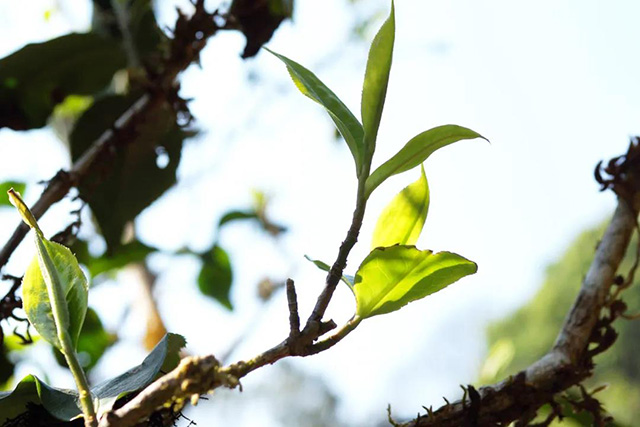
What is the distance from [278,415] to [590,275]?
3.12 metres

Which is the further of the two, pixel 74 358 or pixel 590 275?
pixel 590 275

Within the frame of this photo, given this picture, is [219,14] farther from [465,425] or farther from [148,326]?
[148,326]

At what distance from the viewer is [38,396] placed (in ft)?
1.15

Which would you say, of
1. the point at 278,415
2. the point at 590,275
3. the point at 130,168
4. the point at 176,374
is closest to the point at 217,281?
the point at 130,168

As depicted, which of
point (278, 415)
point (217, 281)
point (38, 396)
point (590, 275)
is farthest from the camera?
point (278, 415)

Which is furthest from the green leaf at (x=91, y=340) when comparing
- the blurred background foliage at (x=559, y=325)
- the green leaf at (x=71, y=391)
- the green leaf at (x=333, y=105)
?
the blurred background foliage at (x=559, y=325)

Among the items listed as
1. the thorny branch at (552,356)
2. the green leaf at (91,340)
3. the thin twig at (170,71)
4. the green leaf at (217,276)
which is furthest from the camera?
the green leaf at (217,276)

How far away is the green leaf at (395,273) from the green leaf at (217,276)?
52 centimetres

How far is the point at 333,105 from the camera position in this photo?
0.34 m

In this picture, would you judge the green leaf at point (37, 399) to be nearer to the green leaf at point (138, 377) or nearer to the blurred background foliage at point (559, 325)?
the green leaf at point (138, 377)

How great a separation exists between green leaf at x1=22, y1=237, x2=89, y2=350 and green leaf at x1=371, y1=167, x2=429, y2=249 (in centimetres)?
16

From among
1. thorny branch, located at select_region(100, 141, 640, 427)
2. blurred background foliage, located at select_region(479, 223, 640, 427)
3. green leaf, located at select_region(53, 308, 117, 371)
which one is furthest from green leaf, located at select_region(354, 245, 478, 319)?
blurred background foliage, located at select_region(479, 223, 640, 427)

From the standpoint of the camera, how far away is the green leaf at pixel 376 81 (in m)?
0.32

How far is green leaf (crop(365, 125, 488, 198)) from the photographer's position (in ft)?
1.05
